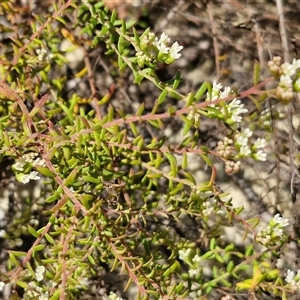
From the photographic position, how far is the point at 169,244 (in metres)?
1.22

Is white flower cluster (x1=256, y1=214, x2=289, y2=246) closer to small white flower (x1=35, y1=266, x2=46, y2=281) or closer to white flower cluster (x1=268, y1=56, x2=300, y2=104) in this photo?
white flower cluster (x1=268, y1=56, x2=300, y2=104)

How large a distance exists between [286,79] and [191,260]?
23.1 inches

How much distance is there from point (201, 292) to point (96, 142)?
509 mm

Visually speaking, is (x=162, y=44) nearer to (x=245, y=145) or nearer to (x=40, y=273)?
(x=245, y=145)

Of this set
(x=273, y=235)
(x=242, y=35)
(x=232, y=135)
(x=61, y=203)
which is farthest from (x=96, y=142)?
(x=242, y=35)

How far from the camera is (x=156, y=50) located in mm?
937

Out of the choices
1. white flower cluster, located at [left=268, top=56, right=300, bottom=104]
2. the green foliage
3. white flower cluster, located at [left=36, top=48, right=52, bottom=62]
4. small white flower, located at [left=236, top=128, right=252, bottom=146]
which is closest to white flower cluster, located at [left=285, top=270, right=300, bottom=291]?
the green foliage

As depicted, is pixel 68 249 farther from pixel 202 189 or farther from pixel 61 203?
pixel 202 189

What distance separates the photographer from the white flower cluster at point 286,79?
2.62 feet

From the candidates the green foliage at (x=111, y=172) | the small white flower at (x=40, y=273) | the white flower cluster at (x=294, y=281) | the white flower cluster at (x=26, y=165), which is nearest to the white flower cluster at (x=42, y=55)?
the green foliage at (x=111, y=172)

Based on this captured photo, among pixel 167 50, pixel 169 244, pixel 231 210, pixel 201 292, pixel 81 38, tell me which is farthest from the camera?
pixel 81 38

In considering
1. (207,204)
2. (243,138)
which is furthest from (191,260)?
(243,138)

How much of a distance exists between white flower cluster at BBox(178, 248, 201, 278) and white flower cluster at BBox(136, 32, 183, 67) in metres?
0.48

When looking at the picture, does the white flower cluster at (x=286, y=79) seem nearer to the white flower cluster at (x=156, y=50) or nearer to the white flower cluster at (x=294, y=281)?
the white flower cluster at (x=156, y=50)
